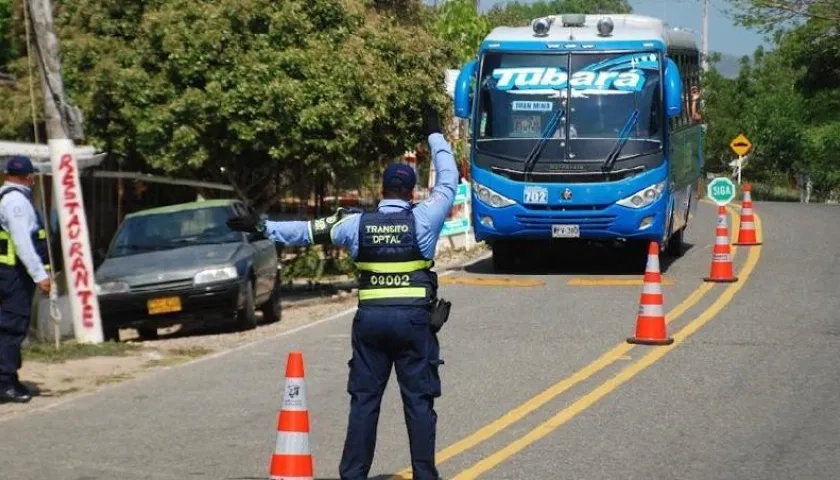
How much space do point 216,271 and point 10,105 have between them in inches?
367

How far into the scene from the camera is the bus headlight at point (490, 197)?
2195cm

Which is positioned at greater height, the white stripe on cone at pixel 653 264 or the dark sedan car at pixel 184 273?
the white stripe on cone at pixel 653 264

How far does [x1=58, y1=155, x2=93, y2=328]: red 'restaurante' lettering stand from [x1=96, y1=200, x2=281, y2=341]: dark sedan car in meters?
1.04

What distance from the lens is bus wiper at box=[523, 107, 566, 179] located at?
21.8m

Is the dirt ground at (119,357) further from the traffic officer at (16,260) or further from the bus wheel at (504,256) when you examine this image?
the bus wheel at (504,256)

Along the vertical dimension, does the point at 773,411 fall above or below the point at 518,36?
below

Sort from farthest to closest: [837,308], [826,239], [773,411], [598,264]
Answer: [826,239] → [598,264] → [837,308] → [773,411]

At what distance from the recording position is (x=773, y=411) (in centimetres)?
1180

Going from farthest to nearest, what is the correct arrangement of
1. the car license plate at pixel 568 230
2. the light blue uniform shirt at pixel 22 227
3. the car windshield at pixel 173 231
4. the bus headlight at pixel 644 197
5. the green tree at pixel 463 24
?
the green tree at pixel 463 24, the car license plate at pixel 568 230, the bus headlight at pixel 644 197, the car windshield at pixel 173 231, the light blue uniform shirt at pixel 22 227

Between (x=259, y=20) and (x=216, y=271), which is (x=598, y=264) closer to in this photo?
(x=259, y=20)

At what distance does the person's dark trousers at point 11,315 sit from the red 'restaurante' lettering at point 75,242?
389 centimetres

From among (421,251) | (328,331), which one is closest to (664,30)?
(328,331)

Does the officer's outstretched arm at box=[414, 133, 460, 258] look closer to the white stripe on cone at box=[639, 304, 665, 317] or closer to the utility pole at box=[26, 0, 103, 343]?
the white stripe on cone at box=[639, 304, 665, 317]

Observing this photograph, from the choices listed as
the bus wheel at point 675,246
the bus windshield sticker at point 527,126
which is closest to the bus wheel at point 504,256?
the bus windshield sticker at point 527,126
